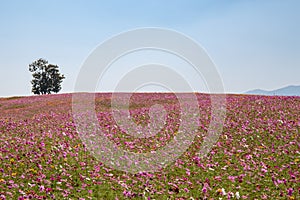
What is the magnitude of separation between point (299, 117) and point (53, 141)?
15090 mm

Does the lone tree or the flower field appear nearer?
the flower field

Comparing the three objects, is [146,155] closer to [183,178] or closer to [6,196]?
[183,178]

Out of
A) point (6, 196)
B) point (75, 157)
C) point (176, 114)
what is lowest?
point (6, 196)

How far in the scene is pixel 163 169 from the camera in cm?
1156

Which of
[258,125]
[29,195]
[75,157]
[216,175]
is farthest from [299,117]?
[29,195]

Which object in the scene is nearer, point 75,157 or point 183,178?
point 183,178

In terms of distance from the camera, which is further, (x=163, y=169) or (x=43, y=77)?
(x=43, y=77)

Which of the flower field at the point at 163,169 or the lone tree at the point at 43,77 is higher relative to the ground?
the lone tree at the point at 43,77

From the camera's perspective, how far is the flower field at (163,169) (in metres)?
9.23

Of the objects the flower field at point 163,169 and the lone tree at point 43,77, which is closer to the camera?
the flower field at point 163,169

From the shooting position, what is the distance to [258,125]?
18.2 meters

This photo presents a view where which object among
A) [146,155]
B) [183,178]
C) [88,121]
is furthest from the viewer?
[88,121]

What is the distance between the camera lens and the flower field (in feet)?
30.3

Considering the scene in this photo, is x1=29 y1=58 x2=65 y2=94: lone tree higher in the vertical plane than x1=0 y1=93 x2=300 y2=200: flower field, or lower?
higher
